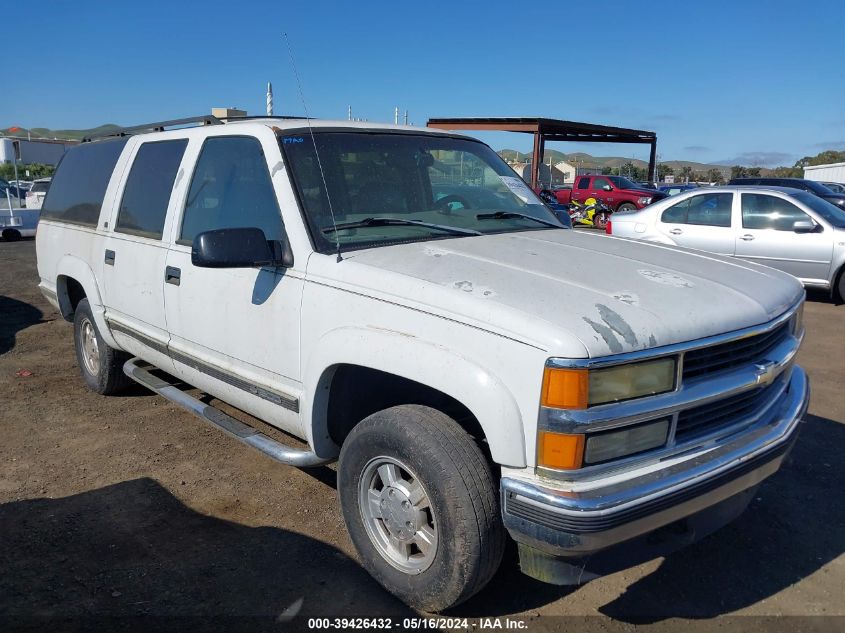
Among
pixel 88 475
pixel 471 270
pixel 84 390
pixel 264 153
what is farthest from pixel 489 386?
pixel 84 390

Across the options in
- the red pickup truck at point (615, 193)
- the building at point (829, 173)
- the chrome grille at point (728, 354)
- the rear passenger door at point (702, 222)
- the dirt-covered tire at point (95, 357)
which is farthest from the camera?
the building at point (829, 173)

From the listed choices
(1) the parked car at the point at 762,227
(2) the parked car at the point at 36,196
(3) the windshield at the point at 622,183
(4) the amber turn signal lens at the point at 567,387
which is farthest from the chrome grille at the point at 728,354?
(3) the windshield at the point at 622,183

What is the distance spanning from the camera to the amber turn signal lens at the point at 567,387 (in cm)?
222

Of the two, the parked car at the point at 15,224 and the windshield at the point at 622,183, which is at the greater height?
the windshield at the point at 622,183

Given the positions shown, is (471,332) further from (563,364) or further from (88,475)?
(88,475)

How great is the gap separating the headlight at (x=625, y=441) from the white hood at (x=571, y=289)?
285 mm

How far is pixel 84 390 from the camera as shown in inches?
→ 224

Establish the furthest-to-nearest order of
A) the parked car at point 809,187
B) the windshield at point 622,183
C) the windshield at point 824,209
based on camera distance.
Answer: the windshield at point 622,183 < the parked car at point 809,187 < the windshield at point 824,209

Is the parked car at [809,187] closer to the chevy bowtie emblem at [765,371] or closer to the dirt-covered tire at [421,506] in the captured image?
the chevy bowtie emblem at [765,371]

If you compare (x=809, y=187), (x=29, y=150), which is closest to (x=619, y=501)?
(x=809, y=187)

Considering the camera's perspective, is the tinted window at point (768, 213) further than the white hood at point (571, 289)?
Yes

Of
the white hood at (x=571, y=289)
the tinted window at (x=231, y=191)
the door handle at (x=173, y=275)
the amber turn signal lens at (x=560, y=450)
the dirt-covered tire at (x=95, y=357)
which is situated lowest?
the dirt-covered tire at (x=95, y=357)

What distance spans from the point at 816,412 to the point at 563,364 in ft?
13.0

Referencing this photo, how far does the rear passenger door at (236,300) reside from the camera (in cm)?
325
